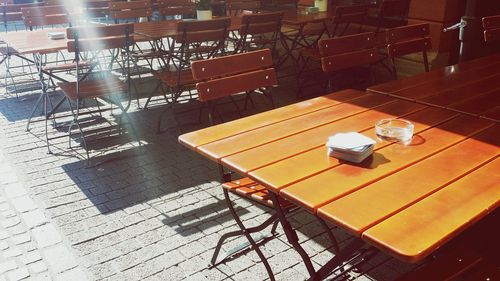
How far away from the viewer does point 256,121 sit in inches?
86.5

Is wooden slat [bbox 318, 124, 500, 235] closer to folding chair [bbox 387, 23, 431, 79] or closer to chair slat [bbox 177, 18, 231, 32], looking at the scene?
folding chair [bbox 387, 23, 431, 79]

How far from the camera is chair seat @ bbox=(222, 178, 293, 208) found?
2.12 metres

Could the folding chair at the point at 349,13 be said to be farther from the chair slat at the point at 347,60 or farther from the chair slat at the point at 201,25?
the chair slat at the point at 347,60

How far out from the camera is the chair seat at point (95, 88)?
13.0ft

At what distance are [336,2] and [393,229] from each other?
683 cm

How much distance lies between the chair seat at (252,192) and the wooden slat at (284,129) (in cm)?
26

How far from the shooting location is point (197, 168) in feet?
12.7

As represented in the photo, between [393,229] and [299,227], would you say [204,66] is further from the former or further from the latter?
[393,229]

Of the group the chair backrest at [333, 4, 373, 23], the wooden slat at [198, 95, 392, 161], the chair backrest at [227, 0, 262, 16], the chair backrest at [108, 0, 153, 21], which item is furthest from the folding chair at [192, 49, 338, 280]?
the chair backrest at [227, 0, 262, 16]

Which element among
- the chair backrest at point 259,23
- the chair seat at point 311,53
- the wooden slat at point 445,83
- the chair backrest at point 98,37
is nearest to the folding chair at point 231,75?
the wooden slat at point 445,83

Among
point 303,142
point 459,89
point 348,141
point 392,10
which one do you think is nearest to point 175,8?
point 392,10

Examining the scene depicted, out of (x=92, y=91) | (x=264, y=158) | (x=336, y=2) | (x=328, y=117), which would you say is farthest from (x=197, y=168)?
(x=336, y=2)

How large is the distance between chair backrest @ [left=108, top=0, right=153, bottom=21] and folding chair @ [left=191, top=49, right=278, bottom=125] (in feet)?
14.2

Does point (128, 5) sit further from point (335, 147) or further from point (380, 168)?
point (380, 168)
